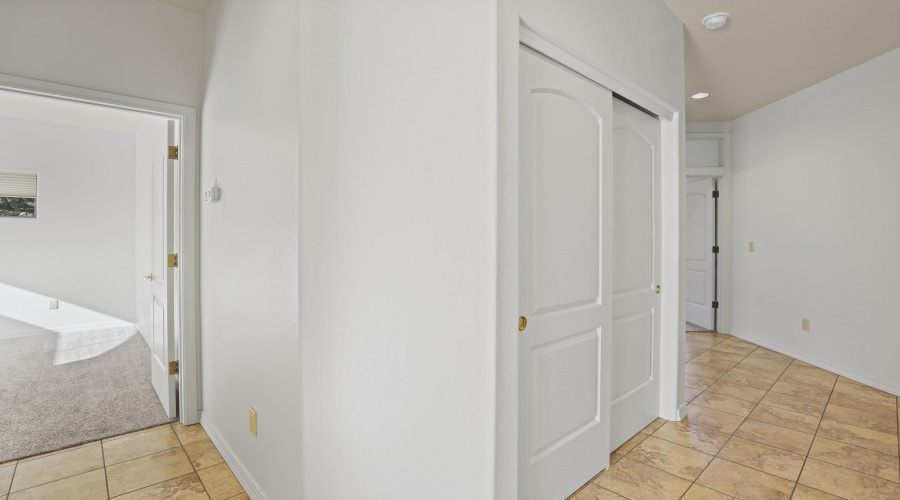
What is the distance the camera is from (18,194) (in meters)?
4.77

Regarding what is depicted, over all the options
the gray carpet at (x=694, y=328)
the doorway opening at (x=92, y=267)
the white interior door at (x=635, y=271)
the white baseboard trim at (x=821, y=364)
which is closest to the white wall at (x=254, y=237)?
the doorway opening at (x=92, y=267)

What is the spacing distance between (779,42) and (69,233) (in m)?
7.41

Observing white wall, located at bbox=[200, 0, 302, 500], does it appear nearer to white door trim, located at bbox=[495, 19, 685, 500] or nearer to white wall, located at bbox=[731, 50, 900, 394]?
white door trim, located at bbox=[495, 19, 685, 500]

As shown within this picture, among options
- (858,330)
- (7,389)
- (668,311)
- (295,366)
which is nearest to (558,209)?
(295,366)

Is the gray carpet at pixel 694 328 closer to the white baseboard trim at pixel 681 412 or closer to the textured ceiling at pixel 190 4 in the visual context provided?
the white baseboard trim at pixel 681 412

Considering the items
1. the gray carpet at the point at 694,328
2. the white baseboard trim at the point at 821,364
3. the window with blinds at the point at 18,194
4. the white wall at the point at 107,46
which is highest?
the white wall at the point at 107,46

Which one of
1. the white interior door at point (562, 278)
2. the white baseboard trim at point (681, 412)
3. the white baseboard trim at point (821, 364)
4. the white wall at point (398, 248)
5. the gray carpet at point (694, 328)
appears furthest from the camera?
the gray carpet at point (694, 328)

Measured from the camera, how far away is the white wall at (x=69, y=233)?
474cm

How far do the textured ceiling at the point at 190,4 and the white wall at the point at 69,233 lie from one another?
3.88m

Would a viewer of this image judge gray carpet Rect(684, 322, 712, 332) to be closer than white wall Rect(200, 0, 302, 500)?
No

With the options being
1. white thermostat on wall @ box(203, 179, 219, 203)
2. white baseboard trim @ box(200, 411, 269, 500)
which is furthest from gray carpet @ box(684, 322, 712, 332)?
white thermostat on wall @ box(203, 179, 219, 203)

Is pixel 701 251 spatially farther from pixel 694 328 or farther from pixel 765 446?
pixel 765 446

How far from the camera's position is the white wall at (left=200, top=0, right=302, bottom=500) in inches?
61.1

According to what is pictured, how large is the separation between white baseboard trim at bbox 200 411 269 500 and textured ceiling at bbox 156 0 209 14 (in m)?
2.49
